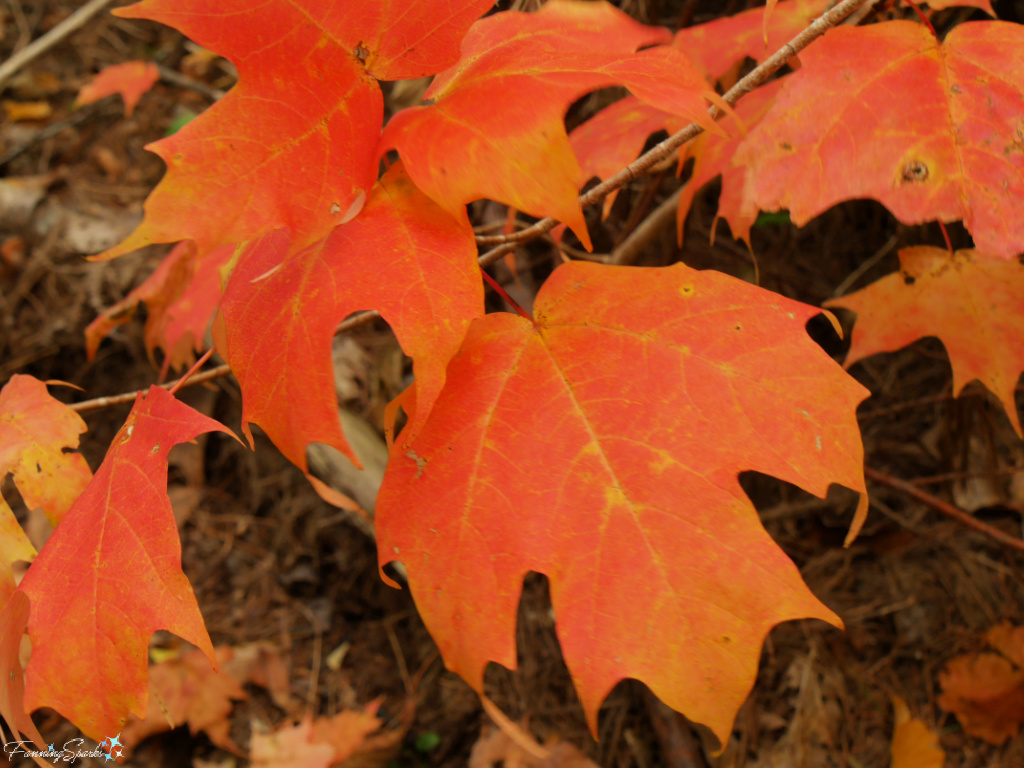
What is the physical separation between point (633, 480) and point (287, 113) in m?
0.47

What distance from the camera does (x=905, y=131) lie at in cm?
66

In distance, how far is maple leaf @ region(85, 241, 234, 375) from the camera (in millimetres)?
1062

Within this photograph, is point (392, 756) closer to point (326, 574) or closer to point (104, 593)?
point (326, 574)

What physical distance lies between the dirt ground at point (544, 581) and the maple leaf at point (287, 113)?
79 cm

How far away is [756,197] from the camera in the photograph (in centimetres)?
67

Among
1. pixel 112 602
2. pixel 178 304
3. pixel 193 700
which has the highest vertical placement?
pixel 178 304

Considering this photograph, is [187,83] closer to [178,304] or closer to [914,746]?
[178,304]

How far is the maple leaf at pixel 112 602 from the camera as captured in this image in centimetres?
60

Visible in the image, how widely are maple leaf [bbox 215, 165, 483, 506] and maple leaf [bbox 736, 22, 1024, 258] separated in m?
0.35

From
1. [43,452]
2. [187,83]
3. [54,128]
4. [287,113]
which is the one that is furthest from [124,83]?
[287,113]

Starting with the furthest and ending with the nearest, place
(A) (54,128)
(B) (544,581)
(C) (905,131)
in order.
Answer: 1. (A) (54,128)
2. (B) (544,581)
3. (C) (905,131)

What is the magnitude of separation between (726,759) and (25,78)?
3.33 meters

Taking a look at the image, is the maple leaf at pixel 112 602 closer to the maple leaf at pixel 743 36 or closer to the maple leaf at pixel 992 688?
the maple leaf at pixel 743 36

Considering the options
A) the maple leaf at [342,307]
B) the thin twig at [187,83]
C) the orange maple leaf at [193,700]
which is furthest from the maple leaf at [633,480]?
the thin twig at [187,83]
